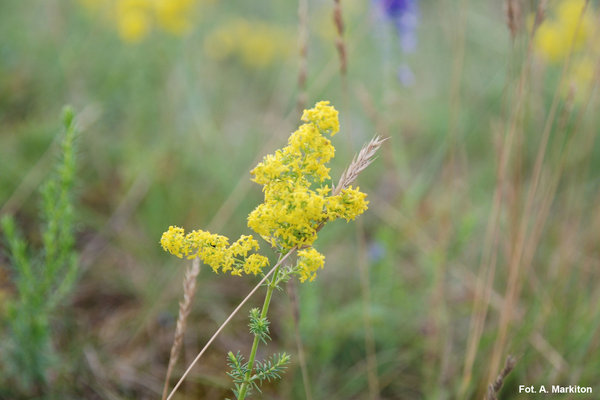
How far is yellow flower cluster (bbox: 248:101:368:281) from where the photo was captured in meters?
0.98

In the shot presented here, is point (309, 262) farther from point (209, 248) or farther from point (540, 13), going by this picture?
point (540, 13)

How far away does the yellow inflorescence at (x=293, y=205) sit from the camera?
3.27 feet

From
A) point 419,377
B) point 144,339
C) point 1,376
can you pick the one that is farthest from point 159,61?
point 419,377

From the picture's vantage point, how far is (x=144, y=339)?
2.12 metres

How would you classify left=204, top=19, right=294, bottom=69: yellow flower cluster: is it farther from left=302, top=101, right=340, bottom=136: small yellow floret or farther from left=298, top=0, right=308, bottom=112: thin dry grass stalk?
left=302, top=101, right=340, bottom=136: small yellow floret

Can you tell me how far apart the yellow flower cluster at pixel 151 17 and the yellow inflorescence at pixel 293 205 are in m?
2.50

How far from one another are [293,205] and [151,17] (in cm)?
285

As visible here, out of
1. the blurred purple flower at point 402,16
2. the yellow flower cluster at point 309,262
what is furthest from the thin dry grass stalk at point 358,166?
the blurred purple flower at point 402,16

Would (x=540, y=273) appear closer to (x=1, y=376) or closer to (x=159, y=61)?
(x=1, y=376)

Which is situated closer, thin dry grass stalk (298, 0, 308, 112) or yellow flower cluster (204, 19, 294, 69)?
thin dry grass stalk (298, 0, 308, 112)

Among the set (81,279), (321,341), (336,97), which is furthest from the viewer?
(336,97)

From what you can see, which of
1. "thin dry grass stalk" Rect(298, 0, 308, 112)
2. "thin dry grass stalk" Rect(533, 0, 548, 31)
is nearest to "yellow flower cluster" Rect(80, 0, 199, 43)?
"thin dry grass stalk" Rect(298, 0, 308, 112)

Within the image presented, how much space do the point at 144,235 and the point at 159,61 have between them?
1.41 m

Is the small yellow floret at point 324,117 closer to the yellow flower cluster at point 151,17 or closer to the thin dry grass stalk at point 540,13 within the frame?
the thin dry grass stalk at point 540,13
